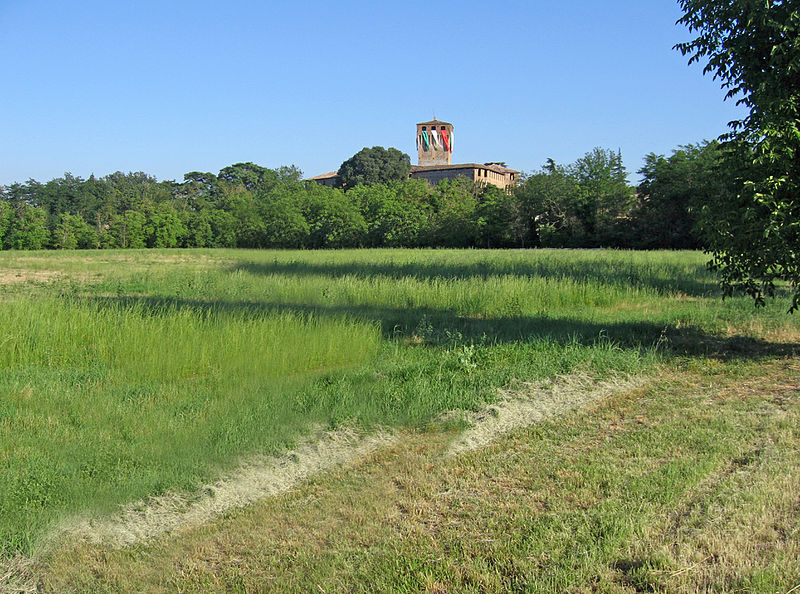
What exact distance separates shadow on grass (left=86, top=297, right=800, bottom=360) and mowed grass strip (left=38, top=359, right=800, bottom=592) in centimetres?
443

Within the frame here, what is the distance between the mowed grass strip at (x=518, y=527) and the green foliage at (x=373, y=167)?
9685 cm

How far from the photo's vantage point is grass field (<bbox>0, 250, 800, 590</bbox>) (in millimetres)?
5043

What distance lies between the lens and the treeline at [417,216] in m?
53.5

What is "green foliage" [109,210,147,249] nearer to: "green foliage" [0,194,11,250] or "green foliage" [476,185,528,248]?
"green foliage" [0,194,11,250]

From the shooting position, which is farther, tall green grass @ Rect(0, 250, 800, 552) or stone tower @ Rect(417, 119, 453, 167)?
stone tower @ Rect(417, 119, 453, 167)

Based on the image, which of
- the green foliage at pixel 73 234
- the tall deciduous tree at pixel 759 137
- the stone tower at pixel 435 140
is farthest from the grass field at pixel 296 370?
the stone tower at pixel 435 140

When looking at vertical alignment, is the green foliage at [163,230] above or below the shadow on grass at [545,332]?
above

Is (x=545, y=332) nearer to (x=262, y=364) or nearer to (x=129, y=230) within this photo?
(x=262, y=364)

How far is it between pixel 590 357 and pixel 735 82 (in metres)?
4.63

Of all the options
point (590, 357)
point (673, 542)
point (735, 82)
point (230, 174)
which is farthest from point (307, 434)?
point (230, 174)

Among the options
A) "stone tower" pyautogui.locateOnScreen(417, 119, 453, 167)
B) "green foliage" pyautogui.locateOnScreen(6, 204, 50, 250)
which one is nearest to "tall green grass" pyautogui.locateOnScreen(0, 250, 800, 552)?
"green foliage" pyautogui.locateOnScreen(6, 204, 50, 250)

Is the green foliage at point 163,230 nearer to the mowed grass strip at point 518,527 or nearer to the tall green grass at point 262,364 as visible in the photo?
the tall green grass at point 262,364

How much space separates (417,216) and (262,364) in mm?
60324

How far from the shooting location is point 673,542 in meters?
3.88
